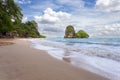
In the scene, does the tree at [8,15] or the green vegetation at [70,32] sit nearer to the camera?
the tree at [8,15]

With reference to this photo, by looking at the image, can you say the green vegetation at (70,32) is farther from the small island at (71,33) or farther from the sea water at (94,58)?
the sea water at (94,58)

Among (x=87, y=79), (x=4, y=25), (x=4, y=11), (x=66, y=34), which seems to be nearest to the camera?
(x=87, y=79)

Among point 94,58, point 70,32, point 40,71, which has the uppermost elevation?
point 70,32

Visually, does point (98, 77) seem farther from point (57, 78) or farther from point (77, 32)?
point (77, 32)

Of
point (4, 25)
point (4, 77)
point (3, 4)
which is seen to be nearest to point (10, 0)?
point (3, 4)

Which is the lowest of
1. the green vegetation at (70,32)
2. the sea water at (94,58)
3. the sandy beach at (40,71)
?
the sea water at (94,58)

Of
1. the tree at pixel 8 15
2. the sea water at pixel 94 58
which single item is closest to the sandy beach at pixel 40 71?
the sea water at pixel 94 58

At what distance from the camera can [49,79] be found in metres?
3.50

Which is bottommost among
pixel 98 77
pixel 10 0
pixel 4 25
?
pixel 98 77

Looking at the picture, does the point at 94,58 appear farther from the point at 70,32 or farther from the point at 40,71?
the point at 70,32

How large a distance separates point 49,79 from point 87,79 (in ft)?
3.17

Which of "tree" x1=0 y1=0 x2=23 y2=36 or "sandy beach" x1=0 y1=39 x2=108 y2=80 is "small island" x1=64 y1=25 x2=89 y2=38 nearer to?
"tree" x1=0 y1=0 x2=23 y2=36

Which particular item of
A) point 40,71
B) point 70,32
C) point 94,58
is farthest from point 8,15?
point 70,32

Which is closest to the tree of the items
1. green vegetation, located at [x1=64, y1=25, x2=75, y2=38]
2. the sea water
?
the sea water
